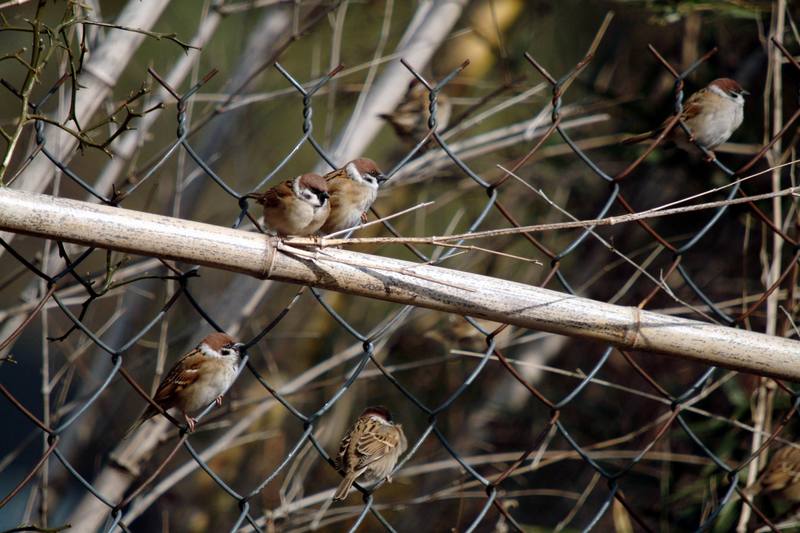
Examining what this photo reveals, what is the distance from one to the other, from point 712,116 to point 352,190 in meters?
0.90

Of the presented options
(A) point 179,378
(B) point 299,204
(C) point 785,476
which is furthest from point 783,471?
(A) point 179,378

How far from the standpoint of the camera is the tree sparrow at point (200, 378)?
6.08 ft

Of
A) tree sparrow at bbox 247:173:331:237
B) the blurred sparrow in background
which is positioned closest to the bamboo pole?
tree sparrow at bbox 247:173:331:237

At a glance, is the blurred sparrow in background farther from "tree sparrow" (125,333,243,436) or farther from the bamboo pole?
the bamboo pole

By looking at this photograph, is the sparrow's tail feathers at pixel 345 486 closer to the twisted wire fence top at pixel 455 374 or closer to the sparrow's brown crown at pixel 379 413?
the sparrow's brown crown at pixel 379 413

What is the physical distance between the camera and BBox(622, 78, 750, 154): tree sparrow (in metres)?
2.06

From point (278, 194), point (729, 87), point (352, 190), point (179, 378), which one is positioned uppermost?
point (278, 194)

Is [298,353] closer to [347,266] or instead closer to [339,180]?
[339,180]

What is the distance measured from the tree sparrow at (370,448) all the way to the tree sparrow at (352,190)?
510 millimetres

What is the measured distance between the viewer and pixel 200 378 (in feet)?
6.29

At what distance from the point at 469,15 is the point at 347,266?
2587 mm

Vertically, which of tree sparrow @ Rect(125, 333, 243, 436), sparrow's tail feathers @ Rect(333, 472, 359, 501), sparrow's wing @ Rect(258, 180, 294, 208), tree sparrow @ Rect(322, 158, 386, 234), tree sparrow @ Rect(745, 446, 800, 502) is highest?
sparrow's wing @ Rect(258, 180, 294, 208)

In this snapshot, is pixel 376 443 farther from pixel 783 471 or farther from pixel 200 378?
pixel 783 471

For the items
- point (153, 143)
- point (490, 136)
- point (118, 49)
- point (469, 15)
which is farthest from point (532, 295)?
point (153, 143)
